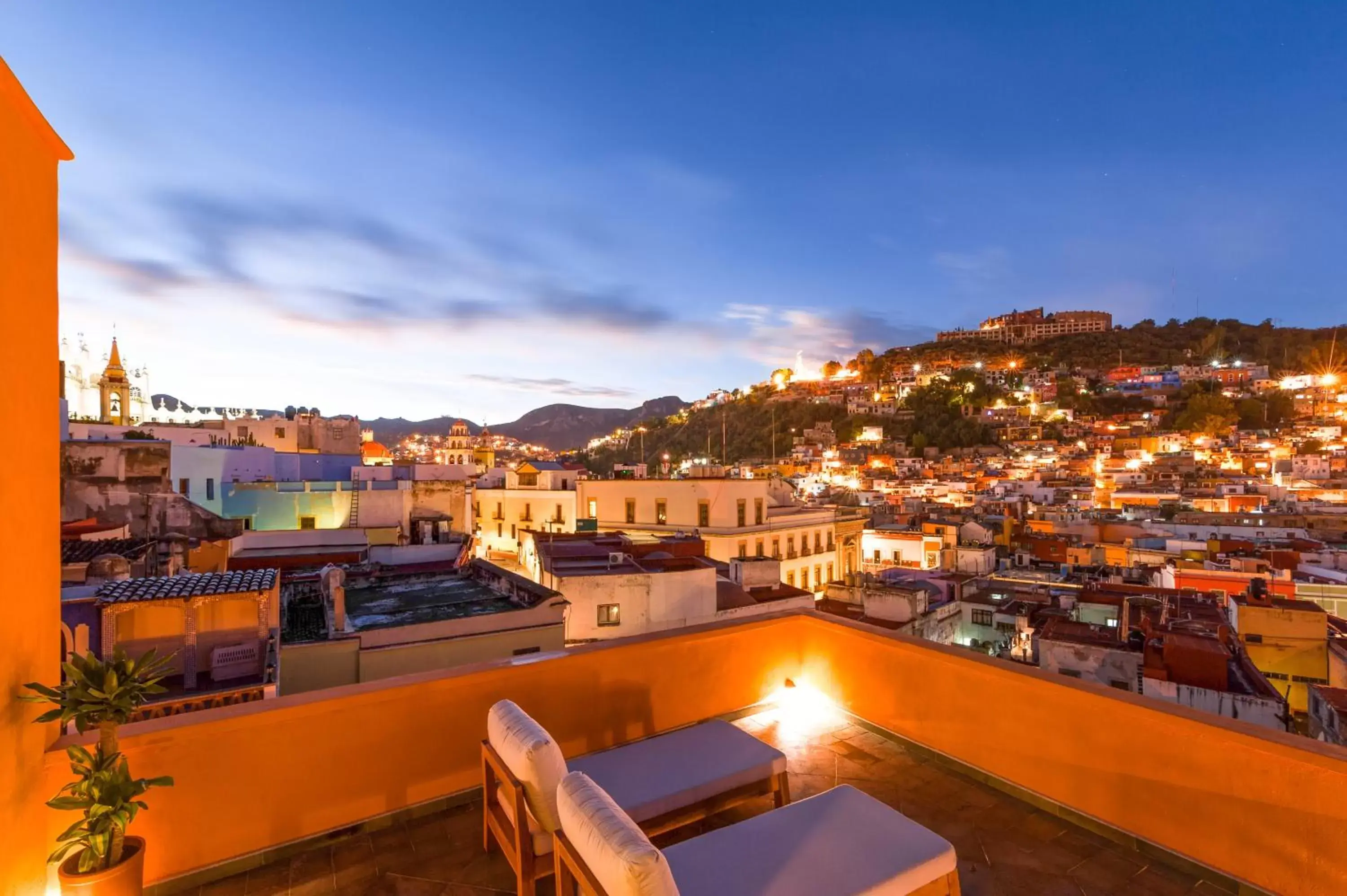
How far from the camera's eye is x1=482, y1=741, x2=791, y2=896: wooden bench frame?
1.89 m

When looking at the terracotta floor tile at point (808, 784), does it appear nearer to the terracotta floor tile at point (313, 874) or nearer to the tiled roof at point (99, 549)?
the terracotta floor tile at point (313, 874)

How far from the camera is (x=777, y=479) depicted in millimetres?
27109

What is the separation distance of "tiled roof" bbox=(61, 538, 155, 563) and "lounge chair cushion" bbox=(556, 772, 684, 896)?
8510 millimetres

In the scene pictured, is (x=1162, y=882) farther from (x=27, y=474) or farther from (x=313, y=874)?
(x=27, y=474)

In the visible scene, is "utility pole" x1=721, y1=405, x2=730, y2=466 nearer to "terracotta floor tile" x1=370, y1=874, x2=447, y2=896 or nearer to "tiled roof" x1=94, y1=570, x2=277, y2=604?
"tiled roof" x1=94, y1=570, x2=277, y2=604

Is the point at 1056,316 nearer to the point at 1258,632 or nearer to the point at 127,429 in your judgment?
the point at 1258,632

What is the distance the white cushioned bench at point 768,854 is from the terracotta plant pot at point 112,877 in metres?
1.22

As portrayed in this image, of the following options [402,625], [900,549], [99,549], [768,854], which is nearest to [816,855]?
[768,854]

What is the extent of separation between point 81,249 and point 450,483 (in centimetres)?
1284

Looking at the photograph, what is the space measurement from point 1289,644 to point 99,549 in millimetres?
19490

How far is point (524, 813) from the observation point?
74.6 inches

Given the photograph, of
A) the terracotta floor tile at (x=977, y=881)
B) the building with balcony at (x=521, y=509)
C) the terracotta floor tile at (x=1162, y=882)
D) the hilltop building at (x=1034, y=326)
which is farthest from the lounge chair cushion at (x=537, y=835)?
the hilltop building at (x=1034, y=326)

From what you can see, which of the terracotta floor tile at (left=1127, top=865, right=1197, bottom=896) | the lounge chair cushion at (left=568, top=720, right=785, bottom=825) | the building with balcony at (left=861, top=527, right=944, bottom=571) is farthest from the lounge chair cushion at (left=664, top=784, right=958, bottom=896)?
the building with balcony at (left=861, top=527, right=944, bottom=571)

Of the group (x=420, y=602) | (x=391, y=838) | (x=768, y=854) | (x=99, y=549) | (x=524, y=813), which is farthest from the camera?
(x=420, y=602)
